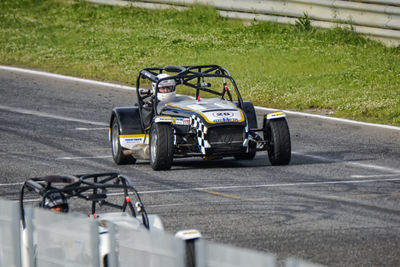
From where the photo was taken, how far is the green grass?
2027 cm

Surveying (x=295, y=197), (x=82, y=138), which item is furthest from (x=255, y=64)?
(x=295, y=197)

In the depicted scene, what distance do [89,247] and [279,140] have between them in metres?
7.78

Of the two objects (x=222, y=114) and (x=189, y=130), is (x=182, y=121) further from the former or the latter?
(x=222, y=114)

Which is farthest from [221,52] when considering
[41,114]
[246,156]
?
[246,156]

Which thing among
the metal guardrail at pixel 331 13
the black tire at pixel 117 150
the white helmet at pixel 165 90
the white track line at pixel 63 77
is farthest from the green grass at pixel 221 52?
the black tire at pixel 117 150

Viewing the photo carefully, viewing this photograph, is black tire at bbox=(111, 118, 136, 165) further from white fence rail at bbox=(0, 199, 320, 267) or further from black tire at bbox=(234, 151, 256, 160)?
white fence rail at bbox=(0, 199, 320, 267)

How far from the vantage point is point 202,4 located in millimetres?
26516

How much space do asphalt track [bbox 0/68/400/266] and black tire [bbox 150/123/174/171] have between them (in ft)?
0.65

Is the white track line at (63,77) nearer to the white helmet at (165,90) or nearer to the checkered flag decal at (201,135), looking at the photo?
the white helmet at (165,90)

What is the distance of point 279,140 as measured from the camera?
1347 cm

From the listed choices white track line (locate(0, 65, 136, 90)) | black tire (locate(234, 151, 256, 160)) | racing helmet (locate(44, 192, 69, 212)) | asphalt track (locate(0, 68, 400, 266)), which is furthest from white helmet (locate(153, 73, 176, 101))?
white track line (locate(0, 65, 136, 90))

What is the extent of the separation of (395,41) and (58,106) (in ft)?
30.9

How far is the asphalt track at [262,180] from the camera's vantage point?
31.2 ft

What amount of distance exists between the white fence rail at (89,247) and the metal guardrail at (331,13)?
16.5 metres
